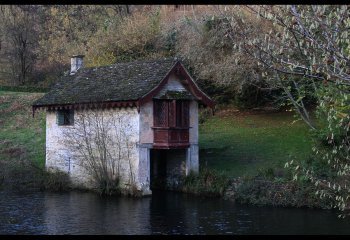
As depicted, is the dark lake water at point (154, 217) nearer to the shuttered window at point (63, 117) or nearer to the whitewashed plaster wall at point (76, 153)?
the whitewashed plaster wall at point (76, 153)

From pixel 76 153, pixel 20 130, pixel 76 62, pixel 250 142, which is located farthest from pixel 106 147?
pixel 20 130

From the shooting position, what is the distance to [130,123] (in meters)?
25.4

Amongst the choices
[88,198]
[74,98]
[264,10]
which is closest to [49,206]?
[88,198]

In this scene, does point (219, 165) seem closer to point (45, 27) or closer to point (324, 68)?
point (324, 68)

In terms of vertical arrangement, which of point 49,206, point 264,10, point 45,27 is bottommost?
point 49,206

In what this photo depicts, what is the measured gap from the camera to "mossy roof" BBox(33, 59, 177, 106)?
25.8 meters

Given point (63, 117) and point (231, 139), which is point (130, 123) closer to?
point (63, 117)

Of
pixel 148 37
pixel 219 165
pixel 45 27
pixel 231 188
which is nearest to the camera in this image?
pixel 231 188

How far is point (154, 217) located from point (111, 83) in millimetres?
10038

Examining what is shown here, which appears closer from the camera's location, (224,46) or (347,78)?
(347,78)

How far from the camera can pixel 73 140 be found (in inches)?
1088

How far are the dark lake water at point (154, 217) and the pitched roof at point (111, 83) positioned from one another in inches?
202

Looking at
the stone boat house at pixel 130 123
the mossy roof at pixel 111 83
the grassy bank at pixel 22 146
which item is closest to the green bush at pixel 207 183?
the stone boat house at pixel 130 123

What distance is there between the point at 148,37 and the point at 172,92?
16533mm
